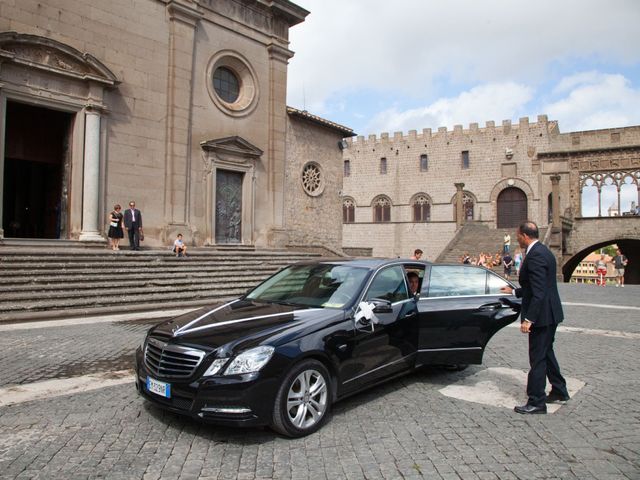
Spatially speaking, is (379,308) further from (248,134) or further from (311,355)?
(248,134)

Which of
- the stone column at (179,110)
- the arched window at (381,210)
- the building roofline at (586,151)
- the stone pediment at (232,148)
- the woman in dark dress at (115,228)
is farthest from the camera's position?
the arched window at (381,210)

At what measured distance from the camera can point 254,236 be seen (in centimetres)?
2114

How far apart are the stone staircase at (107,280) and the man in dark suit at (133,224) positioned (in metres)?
0.93

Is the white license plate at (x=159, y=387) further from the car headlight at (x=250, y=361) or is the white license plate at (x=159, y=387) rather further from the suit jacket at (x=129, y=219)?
the suit jacket at (x=129, y=219)

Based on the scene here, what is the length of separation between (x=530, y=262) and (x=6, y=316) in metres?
9.49

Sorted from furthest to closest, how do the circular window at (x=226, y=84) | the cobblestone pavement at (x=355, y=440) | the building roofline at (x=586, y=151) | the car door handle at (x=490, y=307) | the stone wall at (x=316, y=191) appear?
the building roofline at (x=586, y=151)
the stone wall at (x=316, y=191)
the circular window at (x=226, y=84)
the car door handle at (x=490, y=307)
the cobblestone pavement at (x=355, y=440)

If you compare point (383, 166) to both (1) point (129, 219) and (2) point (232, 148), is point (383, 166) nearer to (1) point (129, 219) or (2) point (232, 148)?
(2) point (232, 148)

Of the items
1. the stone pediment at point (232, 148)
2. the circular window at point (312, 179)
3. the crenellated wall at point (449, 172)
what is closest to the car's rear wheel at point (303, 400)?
the stone pediment at point (232, 148)

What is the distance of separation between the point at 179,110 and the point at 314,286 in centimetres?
1458

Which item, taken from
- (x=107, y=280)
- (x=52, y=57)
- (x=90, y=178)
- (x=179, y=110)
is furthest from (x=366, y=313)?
(x=179, y=110)

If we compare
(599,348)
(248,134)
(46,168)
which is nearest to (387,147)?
(248,134)

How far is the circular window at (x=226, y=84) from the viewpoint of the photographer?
20.2m

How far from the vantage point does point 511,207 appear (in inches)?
1594

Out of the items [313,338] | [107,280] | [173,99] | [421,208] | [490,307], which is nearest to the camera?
[313,338]
